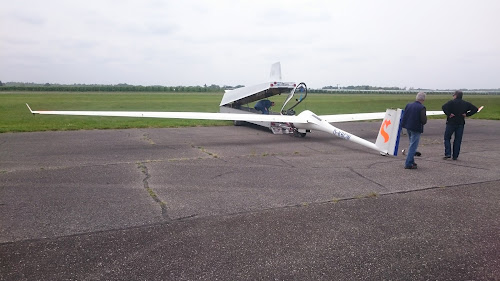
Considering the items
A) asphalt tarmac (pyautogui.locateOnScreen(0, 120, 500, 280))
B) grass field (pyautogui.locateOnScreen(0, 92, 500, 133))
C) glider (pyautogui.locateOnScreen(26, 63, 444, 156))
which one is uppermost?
glider (pyautogui.locateOnScreen(26, 63, 444, 156))

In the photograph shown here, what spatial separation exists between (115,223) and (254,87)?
11.2 meters

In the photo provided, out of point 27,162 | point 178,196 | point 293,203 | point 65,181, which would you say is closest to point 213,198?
point 178,196

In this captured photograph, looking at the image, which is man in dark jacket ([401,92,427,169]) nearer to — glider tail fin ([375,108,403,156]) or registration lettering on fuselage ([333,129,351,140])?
glider tail fin ([375,108,403,156])

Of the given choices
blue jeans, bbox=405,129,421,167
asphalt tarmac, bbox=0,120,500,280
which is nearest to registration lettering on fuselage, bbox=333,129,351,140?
asphalt tarmac, bbox=0,120,500,280

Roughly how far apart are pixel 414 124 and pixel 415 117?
173 mm

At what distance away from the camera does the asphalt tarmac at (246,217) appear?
367 cm

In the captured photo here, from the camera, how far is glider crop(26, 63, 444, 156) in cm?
932

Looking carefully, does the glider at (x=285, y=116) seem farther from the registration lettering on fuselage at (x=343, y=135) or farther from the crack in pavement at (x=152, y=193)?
the crack in pavement at (x=152, y=193)

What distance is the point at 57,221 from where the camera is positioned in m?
4.83

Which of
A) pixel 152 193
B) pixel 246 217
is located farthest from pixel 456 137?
pixel 152 193

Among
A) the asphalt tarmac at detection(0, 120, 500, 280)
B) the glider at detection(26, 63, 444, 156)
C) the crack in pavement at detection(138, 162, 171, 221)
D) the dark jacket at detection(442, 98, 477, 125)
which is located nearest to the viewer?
the asphalt tarmac at detection(0, 120, 500, 280)

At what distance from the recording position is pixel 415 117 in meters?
8.15

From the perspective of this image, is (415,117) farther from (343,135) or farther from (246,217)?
(246,217)

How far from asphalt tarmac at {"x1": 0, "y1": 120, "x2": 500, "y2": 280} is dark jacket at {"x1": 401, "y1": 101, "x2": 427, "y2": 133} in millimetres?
1062
